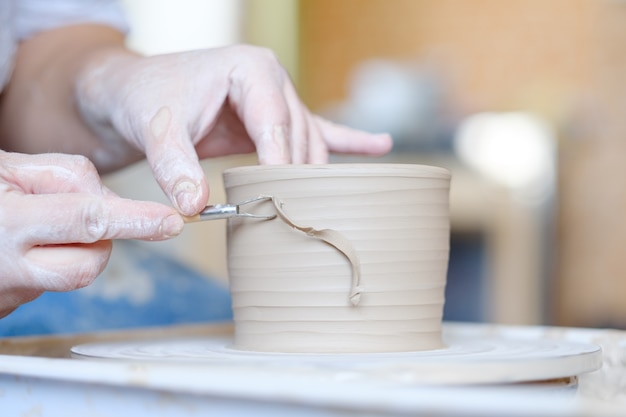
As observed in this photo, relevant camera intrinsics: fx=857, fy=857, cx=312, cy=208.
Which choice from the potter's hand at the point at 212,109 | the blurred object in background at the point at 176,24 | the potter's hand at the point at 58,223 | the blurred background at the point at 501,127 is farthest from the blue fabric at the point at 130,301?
the blurred object in background at the point at 176,24

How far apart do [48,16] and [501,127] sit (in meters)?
2.14

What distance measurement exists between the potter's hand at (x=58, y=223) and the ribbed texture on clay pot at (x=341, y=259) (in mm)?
95

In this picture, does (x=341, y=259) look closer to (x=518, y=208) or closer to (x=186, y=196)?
(x=186, y=196)

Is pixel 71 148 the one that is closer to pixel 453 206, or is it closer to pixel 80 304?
pixel 80 304

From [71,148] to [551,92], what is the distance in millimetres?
2421

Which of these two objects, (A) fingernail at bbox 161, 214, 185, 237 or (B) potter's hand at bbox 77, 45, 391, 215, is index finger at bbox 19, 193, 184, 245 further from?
(B) potter's hand at bbox 77, 45, 391, 215

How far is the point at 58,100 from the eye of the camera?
1.23 m

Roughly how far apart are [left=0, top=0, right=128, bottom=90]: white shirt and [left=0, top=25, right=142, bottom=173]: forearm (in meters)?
0.02

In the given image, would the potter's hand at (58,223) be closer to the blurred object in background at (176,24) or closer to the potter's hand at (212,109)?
Result: the potter's hand at (212,109)

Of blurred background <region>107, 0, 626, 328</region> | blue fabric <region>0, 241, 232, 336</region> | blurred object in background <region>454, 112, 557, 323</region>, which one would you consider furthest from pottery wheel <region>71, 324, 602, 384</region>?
blurred object in background <region>454, 112, 557, 323</region>

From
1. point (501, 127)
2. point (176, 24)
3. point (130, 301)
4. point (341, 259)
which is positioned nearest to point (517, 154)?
point (501, 127)

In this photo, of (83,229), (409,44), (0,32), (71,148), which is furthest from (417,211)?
(409,44)

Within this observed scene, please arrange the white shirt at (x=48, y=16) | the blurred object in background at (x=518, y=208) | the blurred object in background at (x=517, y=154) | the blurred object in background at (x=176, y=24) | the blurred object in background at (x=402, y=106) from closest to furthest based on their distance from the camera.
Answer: the white shirt at (x=48, y=16)
the blurred object in background at (x=518, y=208)
the blurred object in background at (x=517, y=154)
the blurred object in background at (x=402, y=106)
the blurred object in background at (x=176, y=24)

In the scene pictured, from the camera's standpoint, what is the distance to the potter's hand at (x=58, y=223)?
2.23 ft
